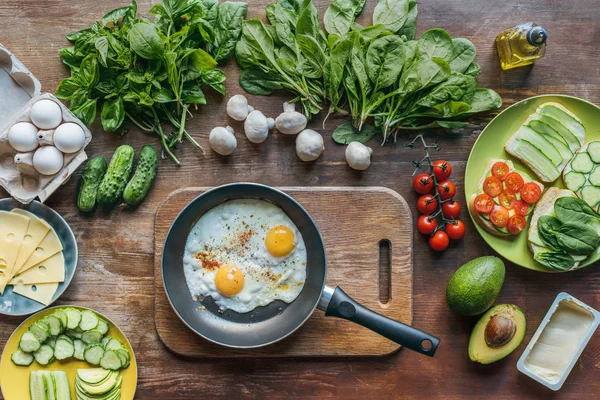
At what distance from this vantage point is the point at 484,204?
8.27 ft

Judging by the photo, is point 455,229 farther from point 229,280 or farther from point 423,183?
point 229,280

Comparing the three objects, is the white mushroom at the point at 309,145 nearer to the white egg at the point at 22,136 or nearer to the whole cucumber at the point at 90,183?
the whole cucumber at the point at 90,183

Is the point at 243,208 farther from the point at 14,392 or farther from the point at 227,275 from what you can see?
the point at 14,392

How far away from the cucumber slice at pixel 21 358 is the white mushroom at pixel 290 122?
147cm

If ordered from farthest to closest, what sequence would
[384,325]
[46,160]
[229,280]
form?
1. [229,280]
2. [46,160]
3. [384,325]

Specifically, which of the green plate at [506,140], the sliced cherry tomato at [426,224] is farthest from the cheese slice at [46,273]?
the green plate at [506,140]

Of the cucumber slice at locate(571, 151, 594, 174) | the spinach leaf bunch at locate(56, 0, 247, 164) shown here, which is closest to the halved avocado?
the cucumber slice at locate(571, 151, 594, 174)

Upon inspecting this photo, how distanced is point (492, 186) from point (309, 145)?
0.80m

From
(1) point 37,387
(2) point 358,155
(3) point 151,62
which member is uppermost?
(3) point 151,62

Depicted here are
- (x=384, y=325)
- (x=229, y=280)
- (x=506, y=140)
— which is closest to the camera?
(x=384, y=325)

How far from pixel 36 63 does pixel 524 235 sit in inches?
90.3

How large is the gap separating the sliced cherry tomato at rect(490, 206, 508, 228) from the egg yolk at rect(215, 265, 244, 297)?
43.1 inches

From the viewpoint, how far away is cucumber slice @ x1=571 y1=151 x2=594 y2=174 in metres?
2.57

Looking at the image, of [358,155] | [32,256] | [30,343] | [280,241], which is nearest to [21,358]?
[30,343]
